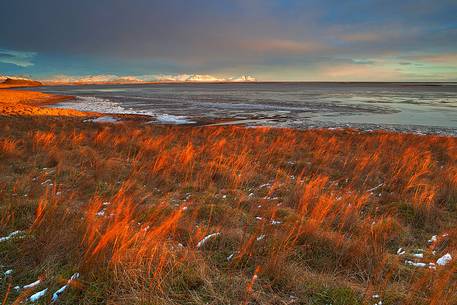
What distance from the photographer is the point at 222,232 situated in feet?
15.4

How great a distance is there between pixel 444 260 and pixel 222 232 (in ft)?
9.87

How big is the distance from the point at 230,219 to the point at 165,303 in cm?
246

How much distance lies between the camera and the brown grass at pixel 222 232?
327 centimetres

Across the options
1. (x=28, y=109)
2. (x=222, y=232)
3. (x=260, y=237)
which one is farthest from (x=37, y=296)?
(x=28, y=109)

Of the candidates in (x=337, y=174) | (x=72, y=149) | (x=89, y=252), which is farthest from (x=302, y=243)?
(x=72, y=149)

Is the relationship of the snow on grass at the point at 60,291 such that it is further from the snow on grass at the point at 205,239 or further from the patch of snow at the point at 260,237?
the patch of snow at the point at 260,237

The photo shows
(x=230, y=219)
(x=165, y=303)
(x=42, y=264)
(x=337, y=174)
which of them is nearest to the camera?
(x=165, y=303)

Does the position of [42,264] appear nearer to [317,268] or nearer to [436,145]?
[317,268]

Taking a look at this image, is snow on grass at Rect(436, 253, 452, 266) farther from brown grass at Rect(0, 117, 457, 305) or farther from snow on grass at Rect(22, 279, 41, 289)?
snow on grass at Rect(22, 279, 41, 289)

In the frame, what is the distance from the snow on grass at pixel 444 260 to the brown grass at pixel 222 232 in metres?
0.16

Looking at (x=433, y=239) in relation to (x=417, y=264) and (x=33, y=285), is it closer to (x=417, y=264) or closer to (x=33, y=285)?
(x=417, y=264)

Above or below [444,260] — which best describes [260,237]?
above

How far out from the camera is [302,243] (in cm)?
457

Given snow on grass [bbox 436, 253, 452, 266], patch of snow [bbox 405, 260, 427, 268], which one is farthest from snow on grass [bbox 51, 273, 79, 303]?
snow on grass [bbox 436, 253, 452, 266]
